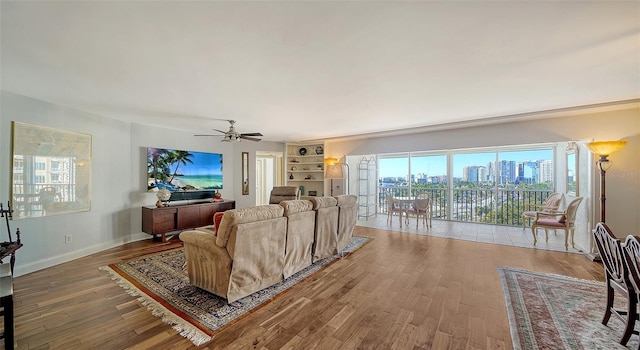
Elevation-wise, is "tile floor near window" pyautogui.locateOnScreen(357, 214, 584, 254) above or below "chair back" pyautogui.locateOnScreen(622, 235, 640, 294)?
below

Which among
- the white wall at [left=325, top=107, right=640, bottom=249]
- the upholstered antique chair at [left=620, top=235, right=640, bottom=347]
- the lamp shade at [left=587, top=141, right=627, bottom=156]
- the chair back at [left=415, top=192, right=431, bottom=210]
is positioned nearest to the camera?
the upholstered antique chair at [left=620, top=235, right=640, bottom=347]

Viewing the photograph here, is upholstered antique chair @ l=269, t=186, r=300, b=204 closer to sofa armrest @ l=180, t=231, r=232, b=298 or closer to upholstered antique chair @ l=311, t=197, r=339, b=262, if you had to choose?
upholstered antique chair @ l=311, t=197, r=339, b=262

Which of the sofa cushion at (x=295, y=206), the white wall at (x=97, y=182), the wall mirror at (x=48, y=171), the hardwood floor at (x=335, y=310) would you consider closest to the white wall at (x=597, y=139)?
the hardwood floor at (x=335, y=310)

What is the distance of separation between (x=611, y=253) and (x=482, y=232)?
393 cm

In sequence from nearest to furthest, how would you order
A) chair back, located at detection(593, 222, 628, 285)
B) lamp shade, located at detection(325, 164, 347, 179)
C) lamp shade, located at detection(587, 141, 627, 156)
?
chair back, located at detection(593, 222, 628, 285) → lamp shade, located at detection(587, 141, 627, 156) → lamp shade, located at detection(325, 164, 347, 179)

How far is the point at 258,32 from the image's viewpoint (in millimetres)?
1793

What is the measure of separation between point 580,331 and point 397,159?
6.06m

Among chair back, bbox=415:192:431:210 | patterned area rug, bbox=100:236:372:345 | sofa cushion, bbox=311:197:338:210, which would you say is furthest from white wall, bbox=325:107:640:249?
patterned area rug, bbox=100:236:372:345

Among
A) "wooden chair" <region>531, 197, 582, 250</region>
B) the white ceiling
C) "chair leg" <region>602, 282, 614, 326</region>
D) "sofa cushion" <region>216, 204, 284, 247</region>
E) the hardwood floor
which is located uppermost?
the white ceiling

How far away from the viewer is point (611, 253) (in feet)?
6.05

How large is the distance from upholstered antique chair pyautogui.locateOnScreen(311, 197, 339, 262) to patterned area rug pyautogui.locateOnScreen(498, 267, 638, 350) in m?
2.20

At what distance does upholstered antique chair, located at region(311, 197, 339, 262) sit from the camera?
3484 millimetres

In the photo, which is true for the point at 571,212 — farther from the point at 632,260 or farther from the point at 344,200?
the point at 344,200

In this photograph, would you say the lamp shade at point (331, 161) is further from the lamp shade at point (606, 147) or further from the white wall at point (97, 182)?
the lamp shade at point (606, 147)
